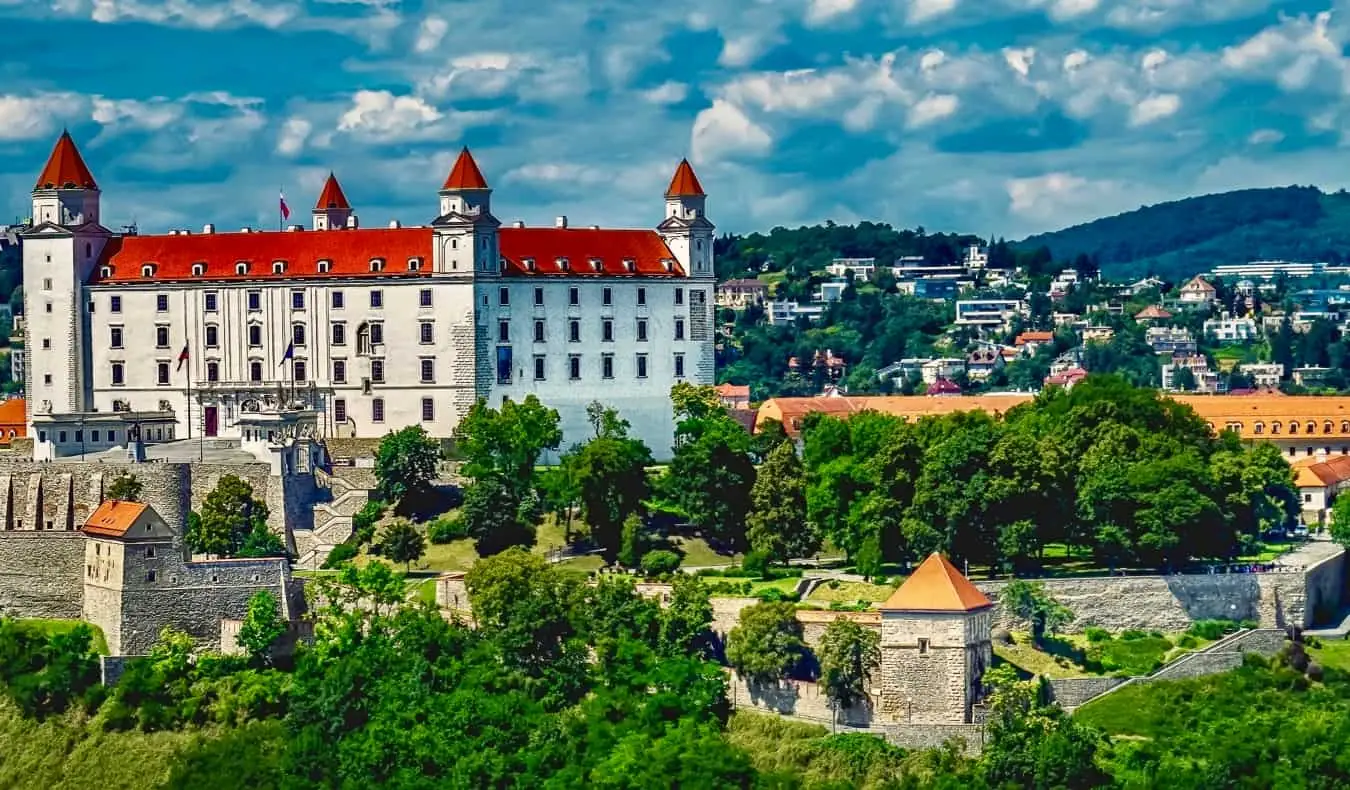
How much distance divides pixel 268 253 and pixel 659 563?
70.4 feet

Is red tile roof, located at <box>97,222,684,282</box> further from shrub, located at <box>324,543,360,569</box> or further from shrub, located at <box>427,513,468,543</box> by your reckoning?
shrub, located at <box>324,543,360,569</box>

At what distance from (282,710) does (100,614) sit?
22.0ft

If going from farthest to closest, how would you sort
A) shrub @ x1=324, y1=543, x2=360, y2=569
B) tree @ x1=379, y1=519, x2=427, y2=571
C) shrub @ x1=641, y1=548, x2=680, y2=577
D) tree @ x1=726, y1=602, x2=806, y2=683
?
shrub @ x1=324, y1=543, x2=360, y2=569 → tree @ x1=379, y1=519, x2=427, y2=571 → shrub @ x1=641, y1=548, x2=680, y2=577 → tree @ x1=726, y1=602, x2=806, y2=683

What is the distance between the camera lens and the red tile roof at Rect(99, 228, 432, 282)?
291 ft

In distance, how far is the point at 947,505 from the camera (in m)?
72.9

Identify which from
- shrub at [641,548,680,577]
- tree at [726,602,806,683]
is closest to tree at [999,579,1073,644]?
tree at [726,602,806,683]

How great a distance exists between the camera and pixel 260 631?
71.2 metres

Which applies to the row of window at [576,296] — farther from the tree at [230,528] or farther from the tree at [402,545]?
the tree at [402,545]

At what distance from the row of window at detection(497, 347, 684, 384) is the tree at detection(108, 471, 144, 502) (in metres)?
13.8

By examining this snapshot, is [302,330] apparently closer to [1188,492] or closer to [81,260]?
[81,260]

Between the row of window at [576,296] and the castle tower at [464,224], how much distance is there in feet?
2.60

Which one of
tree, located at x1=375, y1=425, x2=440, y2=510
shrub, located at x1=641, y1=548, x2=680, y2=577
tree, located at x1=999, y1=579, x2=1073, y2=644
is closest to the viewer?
tree, located at x1=999, y1=579, x2=1073, y2=644

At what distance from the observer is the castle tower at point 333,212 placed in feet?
308

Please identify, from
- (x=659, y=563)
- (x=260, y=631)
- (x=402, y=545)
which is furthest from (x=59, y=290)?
(x=659, y=563)
